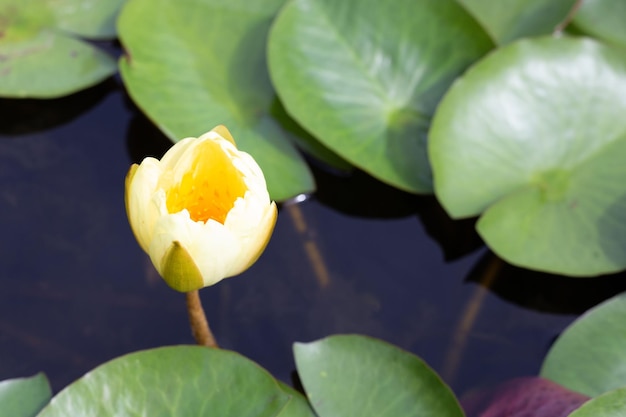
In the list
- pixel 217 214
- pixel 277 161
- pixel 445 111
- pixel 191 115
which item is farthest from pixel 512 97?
pixel 217 214

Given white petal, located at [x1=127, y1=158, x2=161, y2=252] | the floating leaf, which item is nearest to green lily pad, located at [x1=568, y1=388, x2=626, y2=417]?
the floating leaf

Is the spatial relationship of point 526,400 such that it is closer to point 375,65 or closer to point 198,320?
point 198,320

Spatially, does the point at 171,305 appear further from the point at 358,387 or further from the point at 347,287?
the point at 358,387

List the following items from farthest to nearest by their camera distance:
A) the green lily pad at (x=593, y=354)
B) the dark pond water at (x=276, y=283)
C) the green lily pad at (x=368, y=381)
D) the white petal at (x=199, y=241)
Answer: the dark pond water at (x=276, y=283) → the green lily pad at (x=593, y=354) → the green lily pad at (x=368, y=381) → the white petal at (x=199, y=241)

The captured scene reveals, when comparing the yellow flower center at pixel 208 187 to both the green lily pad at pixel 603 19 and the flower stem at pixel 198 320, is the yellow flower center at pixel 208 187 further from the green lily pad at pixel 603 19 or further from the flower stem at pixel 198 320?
the green lily pad at pixel 603 19

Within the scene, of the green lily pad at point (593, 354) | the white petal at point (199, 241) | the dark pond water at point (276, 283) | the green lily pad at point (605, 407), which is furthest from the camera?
the dark pond water at point (276, 283)

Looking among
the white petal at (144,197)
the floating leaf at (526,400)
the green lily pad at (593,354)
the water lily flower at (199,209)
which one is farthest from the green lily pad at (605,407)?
the white petal at (144,197)

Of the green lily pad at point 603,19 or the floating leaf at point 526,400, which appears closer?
the floating leaf at point 526,400
